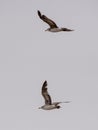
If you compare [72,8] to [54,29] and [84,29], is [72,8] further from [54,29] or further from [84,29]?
[54,29]

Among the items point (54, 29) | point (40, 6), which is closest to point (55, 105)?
point (54, 29)

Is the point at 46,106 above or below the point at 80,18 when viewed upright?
below

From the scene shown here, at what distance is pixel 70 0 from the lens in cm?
1834

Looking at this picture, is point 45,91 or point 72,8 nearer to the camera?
point 45,91

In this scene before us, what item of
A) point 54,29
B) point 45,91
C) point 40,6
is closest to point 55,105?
point 45,91

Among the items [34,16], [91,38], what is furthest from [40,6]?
[91,38]

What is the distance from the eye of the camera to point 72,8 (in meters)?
18.2

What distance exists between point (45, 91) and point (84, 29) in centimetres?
387

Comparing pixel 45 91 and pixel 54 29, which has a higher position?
pixel 54 29

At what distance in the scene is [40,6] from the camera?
59.4 ft

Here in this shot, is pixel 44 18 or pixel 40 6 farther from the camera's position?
pixel 40 6

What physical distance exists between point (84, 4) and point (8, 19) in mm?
1863

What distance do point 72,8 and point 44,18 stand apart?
3.08 metres

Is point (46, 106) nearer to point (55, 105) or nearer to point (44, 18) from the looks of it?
point (55, 105)
